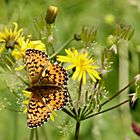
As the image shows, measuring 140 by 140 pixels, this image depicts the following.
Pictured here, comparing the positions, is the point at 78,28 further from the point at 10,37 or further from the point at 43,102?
the point at 43,102

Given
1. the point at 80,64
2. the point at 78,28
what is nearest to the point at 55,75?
the point at 80,64

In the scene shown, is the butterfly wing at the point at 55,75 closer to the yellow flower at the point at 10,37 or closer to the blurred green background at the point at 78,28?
the yellow flower at the point at 10,37

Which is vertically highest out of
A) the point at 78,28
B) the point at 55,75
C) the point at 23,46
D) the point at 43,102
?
the point at 23,46

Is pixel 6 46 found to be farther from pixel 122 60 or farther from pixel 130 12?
pixel 130 12

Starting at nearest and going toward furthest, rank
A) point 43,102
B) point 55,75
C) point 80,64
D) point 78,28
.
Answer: point 43,102 → point 55,75 → point 80,64 → point 78,28

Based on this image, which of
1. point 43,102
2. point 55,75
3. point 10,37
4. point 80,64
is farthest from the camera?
point 10,37

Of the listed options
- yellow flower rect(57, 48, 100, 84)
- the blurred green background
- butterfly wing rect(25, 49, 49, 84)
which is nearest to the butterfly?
butterfly wing rect(25, 49, 49, 84)
